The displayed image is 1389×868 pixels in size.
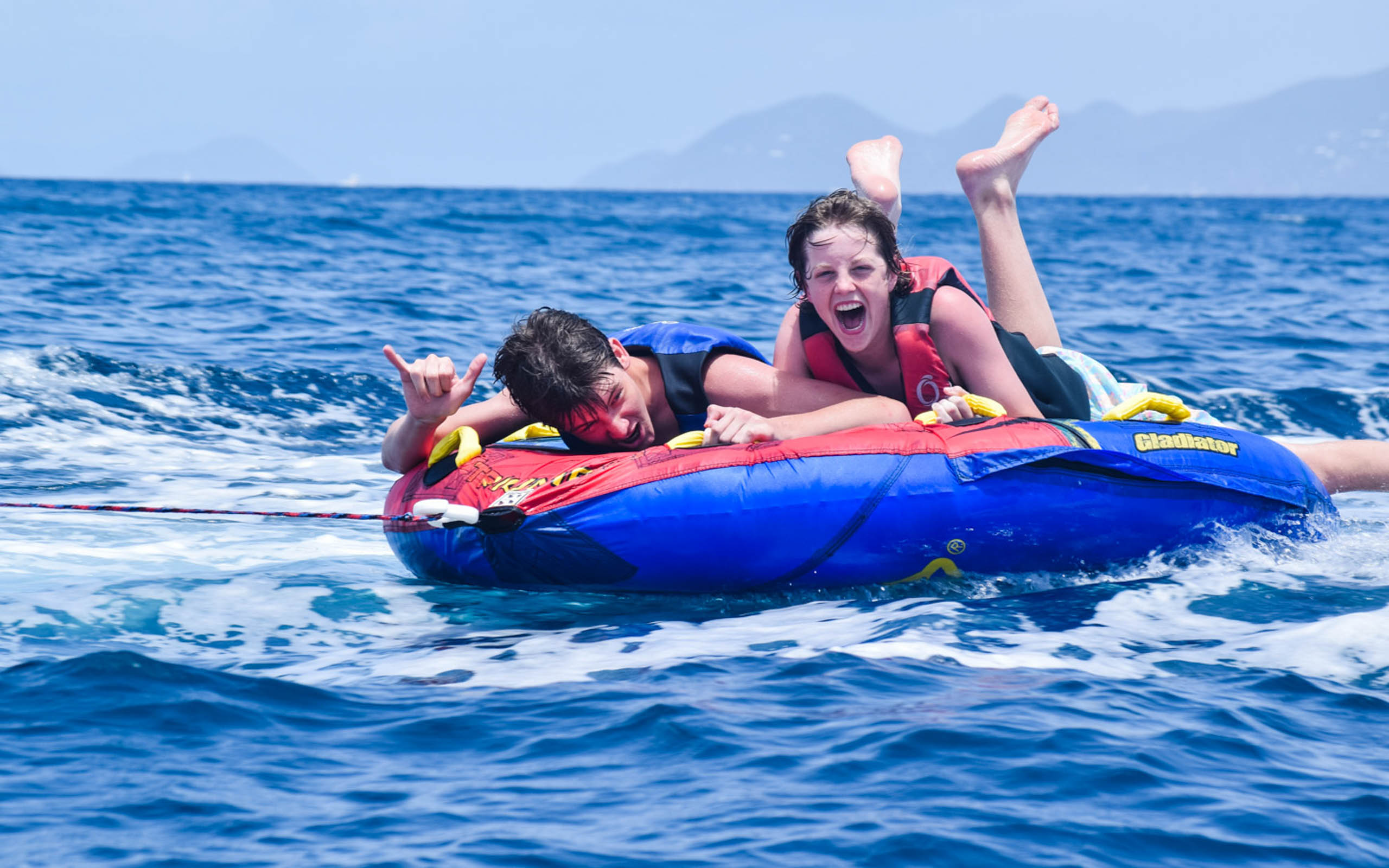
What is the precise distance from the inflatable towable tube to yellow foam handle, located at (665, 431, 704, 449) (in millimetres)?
49

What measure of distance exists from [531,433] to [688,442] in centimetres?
90

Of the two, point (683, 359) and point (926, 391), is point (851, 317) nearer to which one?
point (926, 391)

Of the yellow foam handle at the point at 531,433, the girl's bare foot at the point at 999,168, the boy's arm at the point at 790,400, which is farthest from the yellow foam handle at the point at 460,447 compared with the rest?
the girl's bare foot at the point at 999,168

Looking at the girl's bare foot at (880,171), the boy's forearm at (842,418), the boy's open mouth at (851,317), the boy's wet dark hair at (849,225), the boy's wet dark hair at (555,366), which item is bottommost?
the boy's forearm at (842,418)

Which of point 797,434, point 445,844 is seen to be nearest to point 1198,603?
point 797,434

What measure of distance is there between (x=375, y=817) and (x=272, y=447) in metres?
5.18

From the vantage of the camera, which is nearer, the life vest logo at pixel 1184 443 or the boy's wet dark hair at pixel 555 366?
the boy's wet dark hair at pixel 555 366

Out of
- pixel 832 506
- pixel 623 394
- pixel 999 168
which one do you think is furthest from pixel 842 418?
pixel 999 168

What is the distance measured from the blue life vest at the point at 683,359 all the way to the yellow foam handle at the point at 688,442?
0.79 ft

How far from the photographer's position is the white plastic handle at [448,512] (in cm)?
418

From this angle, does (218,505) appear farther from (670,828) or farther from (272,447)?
(670,828)

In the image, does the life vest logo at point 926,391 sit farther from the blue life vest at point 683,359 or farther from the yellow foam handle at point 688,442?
the yellow foam handle at point 688,442

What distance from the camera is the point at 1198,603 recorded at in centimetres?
429

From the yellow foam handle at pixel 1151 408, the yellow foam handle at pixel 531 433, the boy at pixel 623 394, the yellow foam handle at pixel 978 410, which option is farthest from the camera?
the yellow foam handle at pixel 531 433
